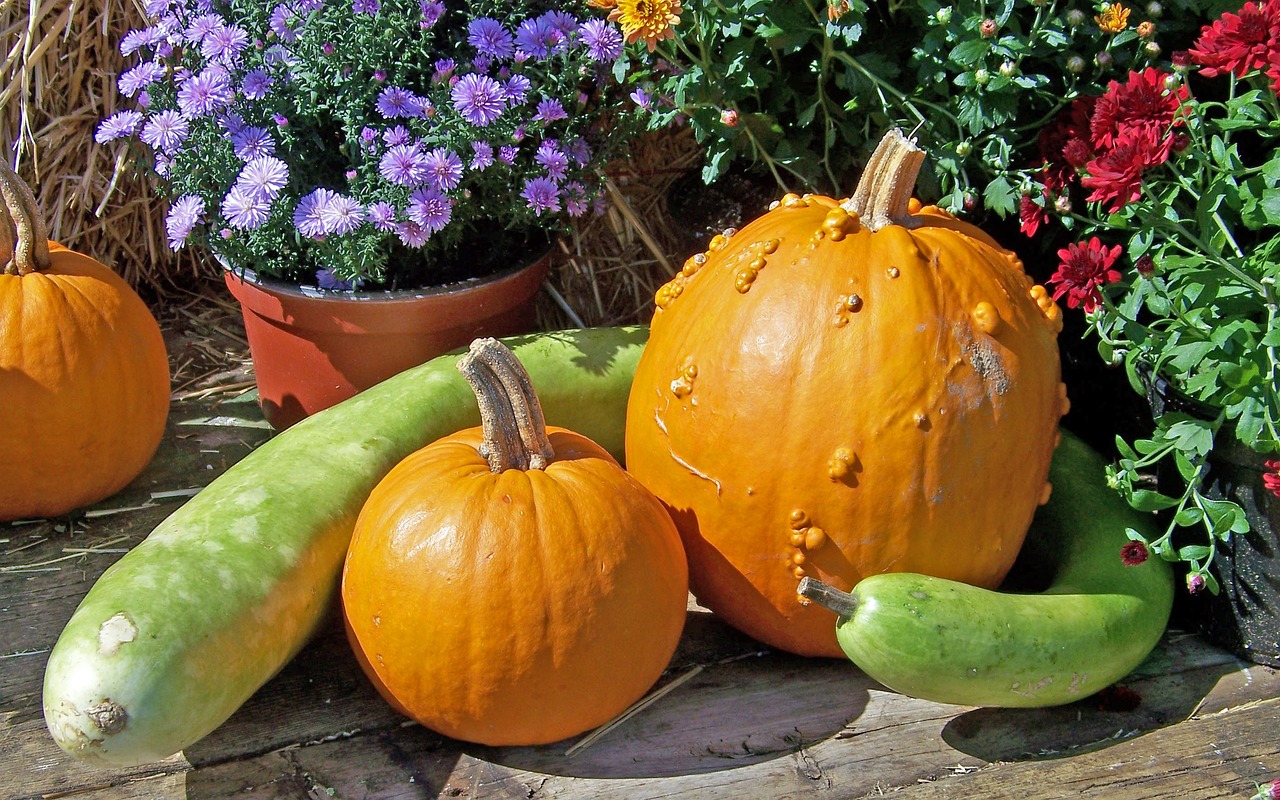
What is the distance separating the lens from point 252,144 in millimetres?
2154

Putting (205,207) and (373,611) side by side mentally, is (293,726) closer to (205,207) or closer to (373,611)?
(373,611)

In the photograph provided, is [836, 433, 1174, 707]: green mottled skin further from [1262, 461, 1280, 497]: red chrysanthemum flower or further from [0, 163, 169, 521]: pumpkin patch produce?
[0, 163, 169, 521]: pumpkin patch produce

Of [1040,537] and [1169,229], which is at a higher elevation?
[1169,229]

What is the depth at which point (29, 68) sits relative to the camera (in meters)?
2.78

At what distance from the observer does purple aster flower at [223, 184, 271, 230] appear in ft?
6.80

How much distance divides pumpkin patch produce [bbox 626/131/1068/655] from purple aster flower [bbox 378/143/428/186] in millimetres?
619

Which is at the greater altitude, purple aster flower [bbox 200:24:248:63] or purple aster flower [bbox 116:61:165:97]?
purple aster flower [bbox 200:24:248:63]

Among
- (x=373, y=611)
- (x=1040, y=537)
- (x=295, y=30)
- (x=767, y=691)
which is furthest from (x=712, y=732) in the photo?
(x=295, y=30)

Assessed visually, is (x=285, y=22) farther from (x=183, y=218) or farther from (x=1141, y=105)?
(x=1141, y=105)

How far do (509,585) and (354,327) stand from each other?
0.97m

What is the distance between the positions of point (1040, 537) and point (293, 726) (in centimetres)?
131

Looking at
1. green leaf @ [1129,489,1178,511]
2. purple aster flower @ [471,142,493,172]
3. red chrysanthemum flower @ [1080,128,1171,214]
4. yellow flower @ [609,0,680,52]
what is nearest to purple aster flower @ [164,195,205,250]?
purple aster flower @ [471,142,493,172]

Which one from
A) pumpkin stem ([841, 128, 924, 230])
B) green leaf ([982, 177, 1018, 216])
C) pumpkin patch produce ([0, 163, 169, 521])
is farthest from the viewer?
pumpkin patch produce ([0, 163, 169, 521])

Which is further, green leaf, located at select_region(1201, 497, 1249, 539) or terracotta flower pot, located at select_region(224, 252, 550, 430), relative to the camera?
terracotta flower pot, located at select_region(224, 252, 550, 430)
